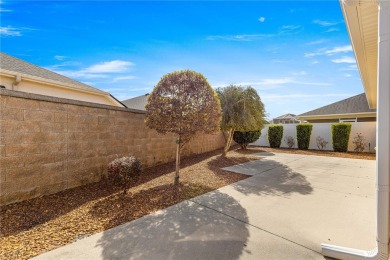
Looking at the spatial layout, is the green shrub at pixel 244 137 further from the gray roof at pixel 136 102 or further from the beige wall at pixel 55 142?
the gray roof at pixel 136 102

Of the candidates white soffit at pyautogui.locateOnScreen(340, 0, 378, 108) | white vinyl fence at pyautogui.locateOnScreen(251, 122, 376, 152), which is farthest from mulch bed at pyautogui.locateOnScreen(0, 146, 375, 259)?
white vinyl fence at pyautogui.locateOnScreen(251, 122, 376, 152)

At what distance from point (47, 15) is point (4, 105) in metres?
3.52

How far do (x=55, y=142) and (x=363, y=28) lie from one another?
6.97m

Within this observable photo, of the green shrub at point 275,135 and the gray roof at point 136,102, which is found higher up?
the gray roof at point 136,102

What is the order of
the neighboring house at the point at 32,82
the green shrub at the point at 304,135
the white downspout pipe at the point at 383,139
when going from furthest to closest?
the green shrub at the point at 304,135, the neighboring house at the point at 32,82, the white downspout pipe at the point at 383,139

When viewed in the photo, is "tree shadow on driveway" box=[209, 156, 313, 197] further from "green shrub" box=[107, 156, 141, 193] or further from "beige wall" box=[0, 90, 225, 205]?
"beige wall" box=[0, 90, 225, 205]

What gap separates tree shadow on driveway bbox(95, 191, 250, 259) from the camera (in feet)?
8.39

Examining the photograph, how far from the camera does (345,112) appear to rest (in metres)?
17.2

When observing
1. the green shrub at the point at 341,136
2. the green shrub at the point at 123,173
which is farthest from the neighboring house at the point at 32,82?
the green shrub at the point at 341,136

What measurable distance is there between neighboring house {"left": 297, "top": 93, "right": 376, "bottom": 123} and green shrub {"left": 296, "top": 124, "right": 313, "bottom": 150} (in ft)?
18.0

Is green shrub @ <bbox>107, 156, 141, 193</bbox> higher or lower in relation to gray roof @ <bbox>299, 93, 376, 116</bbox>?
lower

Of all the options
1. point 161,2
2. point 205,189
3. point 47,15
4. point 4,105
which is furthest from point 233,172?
point 47,15

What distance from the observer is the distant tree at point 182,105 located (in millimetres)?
5306

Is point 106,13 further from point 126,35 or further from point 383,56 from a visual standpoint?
point 383,56
